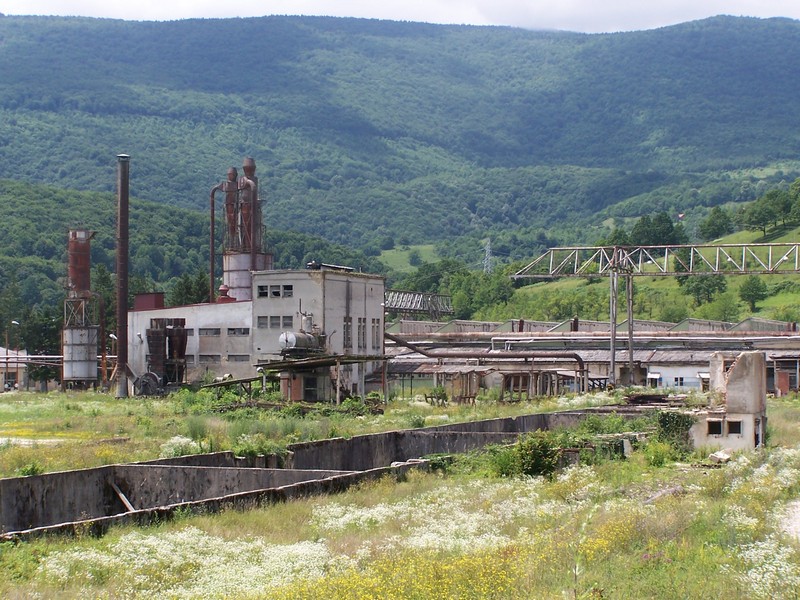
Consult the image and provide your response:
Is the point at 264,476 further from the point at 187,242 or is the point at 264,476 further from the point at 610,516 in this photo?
the point at 187,242

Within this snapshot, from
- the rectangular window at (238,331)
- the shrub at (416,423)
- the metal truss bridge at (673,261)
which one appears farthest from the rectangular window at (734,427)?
the rectangular window at (238,331)

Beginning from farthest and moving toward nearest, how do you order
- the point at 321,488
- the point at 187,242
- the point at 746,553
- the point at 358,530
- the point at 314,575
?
the point at 187,242 < the point at 321,488 < the point at 358,530 < the point at 746,553 < the point at 314,575

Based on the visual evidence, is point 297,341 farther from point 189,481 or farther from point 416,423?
point 189,481

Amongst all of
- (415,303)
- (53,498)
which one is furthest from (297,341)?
(415,303)

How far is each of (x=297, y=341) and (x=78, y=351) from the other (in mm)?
21380

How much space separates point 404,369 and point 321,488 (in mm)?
51489

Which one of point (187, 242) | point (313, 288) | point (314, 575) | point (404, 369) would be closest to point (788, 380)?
point (404, 369)

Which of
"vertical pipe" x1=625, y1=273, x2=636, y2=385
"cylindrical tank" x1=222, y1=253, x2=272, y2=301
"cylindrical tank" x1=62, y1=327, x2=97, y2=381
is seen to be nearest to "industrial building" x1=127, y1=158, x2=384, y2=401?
"cylindrical tank" x1=62, y1=327, x2=97, y2=381

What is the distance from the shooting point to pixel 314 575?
14.5 metres

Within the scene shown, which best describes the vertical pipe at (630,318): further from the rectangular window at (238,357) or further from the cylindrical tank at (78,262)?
the cylindrical tank at (78,262)

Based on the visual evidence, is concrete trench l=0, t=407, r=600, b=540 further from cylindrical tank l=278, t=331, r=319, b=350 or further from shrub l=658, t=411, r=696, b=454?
cylindrical tank l=278, t=331, r=319, b=350

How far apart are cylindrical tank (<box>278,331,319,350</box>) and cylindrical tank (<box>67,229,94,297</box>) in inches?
827

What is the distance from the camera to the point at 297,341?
5872 centimetres

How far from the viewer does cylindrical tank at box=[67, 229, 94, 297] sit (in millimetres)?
74688
